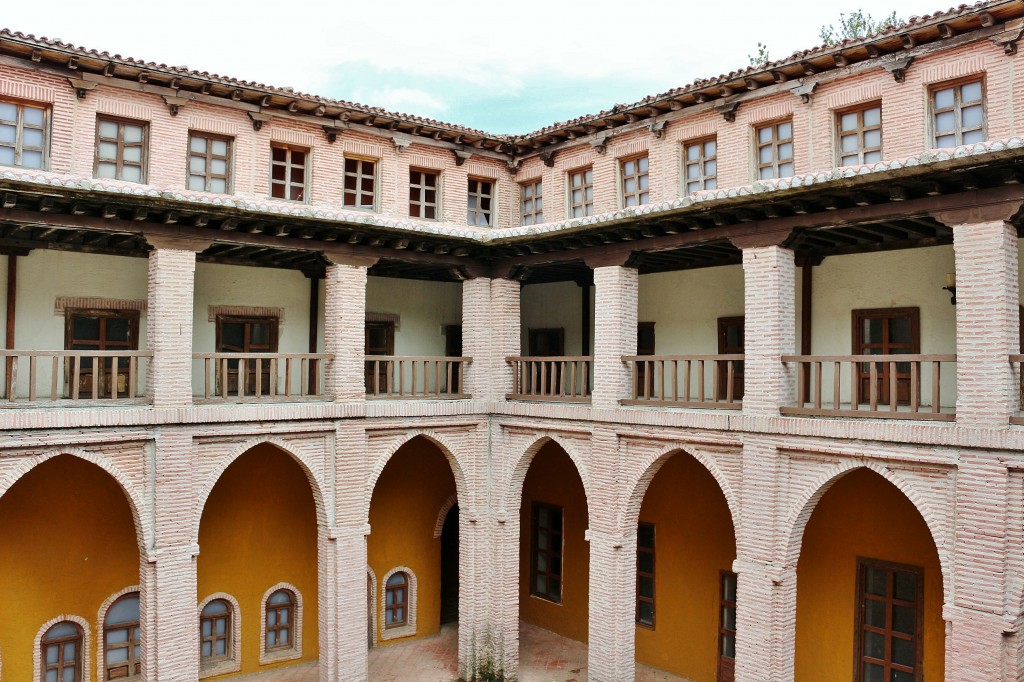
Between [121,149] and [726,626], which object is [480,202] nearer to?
[121,149]

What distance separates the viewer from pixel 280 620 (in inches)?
608

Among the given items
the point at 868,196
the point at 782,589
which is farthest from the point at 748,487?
the point at 868,196

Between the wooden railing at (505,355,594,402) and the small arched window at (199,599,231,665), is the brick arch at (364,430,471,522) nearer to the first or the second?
the wooden railing at (505,355,594,402)

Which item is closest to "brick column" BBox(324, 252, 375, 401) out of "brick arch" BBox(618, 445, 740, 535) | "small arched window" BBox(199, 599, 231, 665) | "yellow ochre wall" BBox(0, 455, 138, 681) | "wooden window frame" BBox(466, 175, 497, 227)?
"wooden window frame" BBox(466, 175, 497, 227)

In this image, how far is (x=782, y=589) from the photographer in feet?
35.5

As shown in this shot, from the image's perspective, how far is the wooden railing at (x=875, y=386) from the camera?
9.74 meters

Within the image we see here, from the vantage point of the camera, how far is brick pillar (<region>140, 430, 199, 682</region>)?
1151cm

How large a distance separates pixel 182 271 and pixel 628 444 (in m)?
7.20

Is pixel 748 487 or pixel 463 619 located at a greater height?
pixel 748 487

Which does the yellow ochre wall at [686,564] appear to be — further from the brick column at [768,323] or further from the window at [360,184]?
the window at [360,184]

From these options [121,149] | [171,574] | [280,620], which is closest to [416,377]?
[280,620]

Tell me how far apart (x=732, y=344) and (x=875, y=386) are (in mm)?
4335

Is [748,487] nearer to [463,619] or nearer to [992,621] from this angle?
[992,621]

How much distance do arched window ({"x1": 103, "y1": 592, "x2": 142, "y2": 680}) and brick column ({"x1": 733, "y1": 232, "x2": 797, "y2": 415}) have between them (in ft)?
35.0
